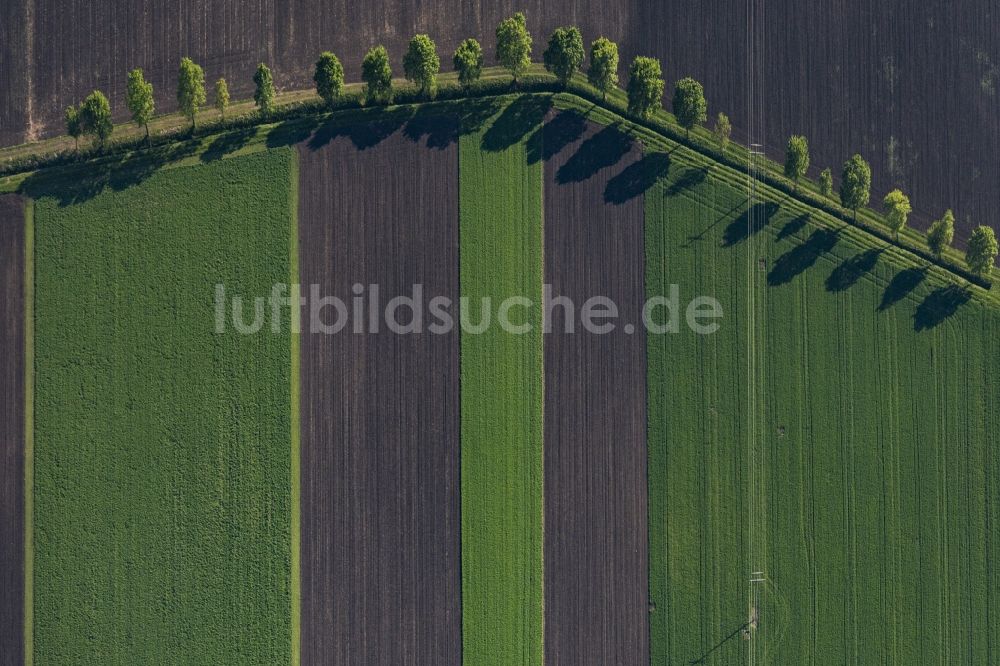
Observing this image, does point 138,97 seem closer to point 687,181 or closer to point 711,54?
point 687,181

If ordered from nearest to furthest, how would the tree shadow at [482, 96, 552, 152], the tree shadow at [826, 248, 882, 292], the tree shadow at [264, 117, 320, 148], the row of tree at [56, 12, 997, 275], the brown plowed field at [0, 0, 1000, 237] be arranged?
the row of tree at [56, 12, 997, 275], the tree shadow at [264, 117, 320, 148], the tree shadow at [482, 96, 552, 152], the brown plowed field at [0, 0, 1000, 237], the tree shadow at [826, 248, 882, 292]

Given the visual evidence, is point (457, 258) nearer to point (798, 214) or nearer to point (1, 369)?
point (798, 214)

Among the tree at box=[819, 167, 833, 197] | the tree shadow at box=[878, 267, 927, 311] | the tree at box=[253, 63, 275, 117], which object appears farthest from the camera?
the tree shadow at box=[878, 267, 927, 311]

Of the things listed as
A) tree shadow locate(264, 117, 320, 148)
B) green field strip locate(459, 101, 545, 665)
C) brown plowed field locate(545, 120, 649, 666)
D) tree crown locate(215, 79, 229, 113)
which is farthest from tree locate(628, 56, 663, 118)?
tree crown locate(215, 79, 229, 113)

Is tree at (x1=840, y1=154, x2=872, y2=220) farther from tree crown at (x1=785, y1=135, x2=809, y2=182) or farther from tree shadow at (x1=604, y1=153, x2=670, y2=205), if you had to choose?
tree shadow at (x1=604, y1=153, x2=670, y2=205)

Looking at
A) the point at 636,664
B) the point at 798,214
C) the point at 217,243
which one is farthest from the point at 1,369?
the point at 798,214
